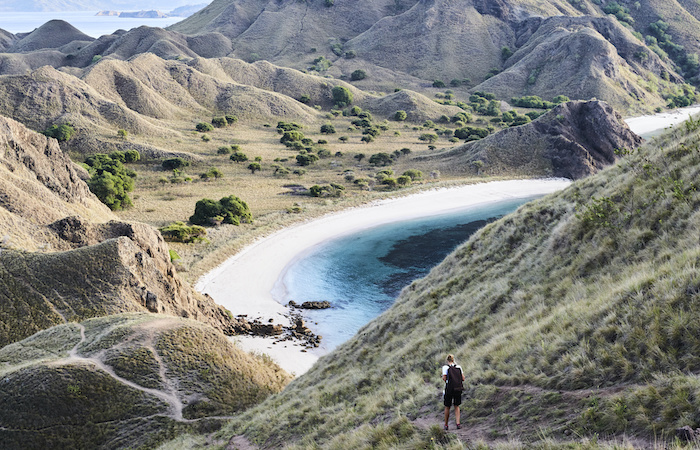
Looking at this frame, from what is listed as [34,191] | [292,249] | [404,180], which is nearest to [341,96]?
[404,180]

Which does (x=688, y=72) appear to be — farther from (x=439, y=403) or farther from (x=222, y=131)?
(x=439, y=403)

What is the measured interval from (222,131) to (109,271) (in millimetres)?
81868

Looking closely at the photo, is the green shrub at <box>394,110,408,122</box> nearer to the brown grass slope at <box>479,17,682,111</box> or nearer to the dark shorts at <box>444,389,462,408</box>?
the brown grass slope at <box>479,17,682,111</box>

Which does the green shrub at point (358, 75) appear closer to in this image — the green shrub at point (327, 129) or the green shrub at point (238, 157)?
the green shrub at point (327, 129)

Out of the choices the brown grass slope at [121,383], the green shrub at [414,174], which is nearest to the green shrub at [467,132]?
the green shrub at [414,174]

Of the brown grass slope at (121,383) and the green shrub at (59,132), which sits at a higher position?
the green shrub at (59,132)

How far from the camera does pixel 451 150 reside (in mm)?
94875

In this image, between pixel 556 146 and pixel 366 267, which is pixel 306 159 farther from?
pixel 556 146

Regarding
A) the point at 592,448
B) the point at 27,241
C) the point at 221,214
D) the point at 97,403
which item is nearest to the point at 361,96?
the point at 221,214

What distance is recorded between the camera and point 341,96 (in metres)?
136

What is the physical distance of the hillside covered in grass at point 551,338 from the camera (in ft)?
30.9

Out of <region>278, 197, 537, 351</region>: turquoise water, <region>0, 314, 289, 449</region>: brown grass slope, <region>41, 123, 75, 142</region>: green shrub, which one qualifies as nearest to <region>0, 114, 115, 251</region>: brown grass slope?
<region>0, 314, 289, 449</region>: brown grass slope

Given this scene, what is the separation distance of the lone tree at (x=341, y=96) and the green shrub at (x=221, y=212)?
273ft

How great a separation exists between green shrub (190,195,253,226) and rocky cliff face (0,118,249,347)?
18928 millimetres
